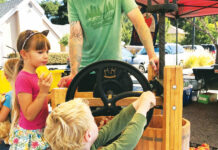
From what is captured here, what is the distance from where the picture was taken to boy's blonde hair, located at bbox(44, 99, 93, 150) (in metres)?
1.03

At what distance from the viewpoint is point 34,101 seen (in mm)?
1441

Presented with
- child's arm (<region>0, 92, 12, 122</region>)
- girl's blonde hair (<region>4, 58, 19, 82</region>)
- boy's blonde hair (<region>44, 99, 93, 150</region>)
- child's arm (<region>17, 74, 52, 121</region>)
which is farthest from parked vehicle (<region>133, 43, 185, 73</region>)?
boy's blonde hair (<region>44, 99, 93, 150</region>)

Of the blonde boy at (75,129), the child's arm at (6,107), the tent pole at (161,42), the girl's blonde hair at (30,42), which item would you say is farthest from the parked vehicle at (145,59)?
the blonde boy at (75,129)

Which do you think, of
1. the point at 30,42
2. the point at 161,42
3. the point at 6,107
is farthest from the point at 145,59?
the point at 30,42

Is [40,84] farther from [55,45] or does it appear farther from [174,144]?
[55,45]

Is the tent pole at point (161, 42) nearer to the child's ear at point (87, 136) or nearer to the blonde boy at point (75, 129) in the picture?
the blonde boy at point (75, 129)

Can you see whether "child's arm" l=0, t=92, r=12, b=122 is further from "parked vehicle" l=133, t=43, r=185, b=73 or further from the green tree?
the green tree

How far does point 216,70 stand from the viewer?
224 inches

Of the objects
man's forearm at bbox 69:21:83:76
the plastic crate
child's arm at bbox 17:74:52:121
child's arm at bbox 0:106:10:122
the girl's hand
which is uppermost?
man's forearm at bbox 69:21:83:76

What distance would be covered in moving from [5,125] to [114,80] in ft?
6.41

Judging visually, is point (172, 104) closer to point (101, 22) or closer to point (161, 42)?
point (161, 42)

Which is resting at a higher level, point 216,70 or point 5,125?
point 216,70

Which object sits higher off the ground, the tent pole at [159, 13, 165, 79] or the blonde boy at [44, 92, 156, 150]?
the tent pole at [159, 13, 165, 79]

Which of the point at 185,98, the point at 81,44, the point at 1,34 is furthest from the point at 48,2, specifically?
the point at 81,44
